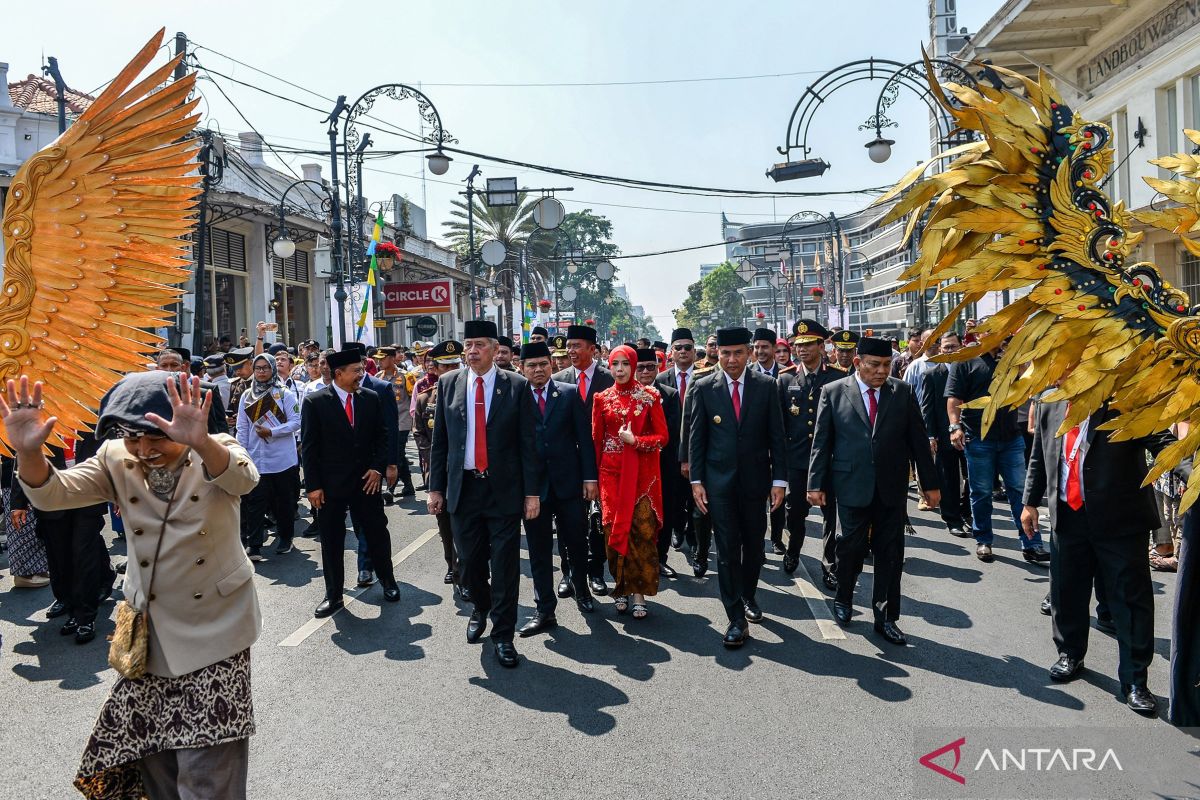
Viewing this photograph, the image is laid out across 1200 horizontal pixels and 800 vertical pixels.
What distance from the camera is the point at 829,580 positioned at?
7.42m

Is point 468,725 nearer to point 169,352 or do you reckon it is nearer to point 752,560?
point 752,560

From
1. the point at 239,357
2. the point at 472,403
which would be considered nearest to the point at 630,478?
the point at 472,403

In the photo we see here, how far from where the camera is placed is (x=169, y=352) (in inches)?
315

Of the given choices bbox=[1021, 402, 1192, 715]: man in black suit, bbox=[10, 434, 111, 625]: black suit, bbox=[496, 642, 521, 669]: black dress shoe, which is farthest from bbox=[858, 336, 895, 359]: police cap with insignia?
bbox=[10, 434, 111, 625]: black suit

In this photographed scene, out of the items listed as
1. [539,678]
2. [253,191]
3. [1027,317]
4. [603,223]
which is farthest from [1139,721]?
[603,223]

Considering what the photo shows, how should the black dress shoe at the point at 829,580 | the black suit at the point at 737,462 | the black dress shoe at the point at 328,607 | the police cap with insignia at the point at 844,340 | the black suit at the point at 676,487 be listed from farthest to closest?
the police cap with insignia at the point at 844,340 → the black suit at the point at 676,487 → the black dress shoe at the point at 829,580 → the black dress shoe at the point at 328,607 → the black suit at the point at 737,462

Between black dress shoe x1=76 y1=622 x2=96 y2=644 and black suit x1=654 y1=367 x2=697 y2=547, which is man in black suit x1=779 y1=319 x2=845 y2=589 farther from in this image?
black dress shoe x1=76 y1=622 x2=96 y2=644

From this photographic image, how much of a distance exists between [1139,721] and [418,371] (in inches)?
471

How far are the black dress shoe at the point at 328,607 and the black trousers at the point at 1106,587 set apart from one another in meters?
5.05

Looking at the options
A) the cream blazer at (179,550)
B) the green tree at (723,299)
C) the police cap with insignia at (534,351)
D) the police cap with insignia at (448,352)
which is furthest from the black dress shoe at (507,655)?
the green tree at (723,299)

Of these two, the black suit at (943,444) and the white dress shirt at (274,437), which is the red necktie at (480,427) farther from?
the black suit at (943,444)

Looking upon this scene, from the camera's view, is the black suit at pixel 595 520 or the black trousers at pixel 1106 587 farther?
the black suit at pixel 595 520

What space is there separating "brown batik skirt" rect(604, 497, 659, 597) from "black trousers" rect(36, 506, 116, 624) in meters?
3.75

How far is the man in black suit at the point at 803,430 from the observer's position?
773 centimetres
